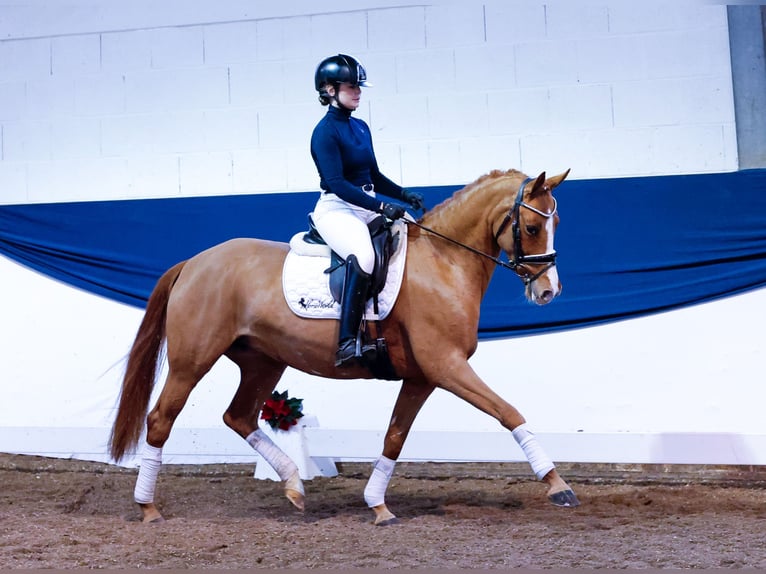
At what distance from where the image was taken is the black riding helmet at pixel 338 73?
424cm

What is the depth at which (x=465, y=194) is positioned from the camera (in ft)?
14.1

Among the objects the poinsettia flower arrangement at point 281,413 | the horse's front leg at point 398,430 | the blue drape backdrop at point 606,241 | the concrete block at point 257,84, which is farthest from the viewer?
the concrete block at point 257,84

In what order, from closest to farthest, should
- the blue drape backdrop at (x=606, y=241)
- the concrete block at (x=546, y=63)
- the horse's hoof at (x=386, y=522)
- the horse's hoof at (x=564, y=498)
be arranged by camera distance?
1. the horse's hoof at (x=564, y=498)
2. the horse's hoof at (x=386, y=522)
3. the blue drape backdrop at (x=606, y=241)
4. the concrete block at (x=546, y=63)

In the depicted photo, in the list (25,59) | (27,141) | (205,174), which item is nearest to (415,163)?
(205,174)

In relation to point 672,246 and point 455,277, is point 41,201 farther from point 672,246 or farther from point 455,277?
point 672,246

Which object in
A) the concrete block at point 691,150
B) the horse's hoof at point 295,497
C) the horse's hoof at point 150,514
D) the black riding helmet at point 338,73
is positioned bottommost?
the horse's hoof at point 150,514

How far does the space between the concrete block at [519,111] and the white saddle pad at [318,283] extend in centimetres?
181

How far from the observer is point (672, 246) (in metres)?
5.54

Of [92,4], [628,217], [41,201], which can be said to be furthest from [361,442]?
[92,4]

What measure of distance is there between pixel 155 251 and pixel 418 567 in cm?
356

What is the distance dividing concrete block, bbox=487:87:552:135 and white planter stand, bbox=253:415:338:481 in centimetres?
226

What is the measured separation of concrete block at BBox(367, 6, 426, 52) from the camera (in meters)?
5.99

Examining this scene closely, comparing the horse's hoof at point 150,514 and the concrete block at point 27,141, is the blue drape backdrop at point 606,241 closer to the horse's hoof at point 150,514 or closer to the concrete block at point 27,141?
the concrete block at point 27,141

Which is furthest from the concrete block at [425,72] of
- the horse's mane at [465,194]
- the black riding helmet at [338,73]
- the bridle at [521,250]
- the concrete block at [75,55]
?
the concrete block at [75,55]
